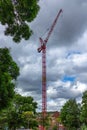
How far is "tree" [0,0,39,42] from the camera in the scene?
17.6 m

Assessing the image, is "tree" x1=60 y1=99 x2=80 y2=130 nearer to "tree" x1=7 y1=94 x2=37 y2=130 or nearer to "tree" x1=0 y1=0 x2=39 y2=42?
"tree" x1=7 y1=94 x2=37 y2=130

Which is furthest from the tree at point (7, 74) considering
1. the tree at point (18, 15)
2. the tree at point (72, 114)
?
the tree at point (72, 114)

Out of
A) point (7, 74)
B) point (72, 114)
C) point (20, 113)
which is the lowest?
point (7, 74)

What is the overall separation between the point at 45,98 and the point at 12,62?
109270mm

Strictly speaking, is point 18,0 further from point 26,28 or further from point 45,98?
point 45,98

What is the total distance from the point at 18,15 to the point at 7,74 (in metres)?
4.33

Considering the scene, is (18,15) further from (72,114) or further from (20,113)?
(72,114)

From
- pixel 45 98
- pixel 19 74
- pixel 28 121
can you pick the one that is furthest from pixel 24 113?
pixel 19 74

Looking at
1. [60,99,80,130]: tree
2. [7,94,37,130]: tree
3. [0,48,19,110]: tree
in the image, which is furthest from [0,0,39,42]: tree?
[60,99,80,130]: tree

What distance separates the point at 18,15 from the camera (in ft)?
59.7

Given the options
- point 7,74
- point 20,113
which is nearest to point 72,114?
point 20,113

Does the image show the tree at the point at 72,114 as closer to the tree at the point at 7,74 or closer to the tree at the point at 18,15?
the tree at the point at 7,74

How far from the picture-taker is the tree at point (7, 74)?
69.4 feet

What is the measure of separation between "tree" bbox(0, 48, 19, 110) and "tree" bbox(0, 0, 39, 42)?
100 inches
